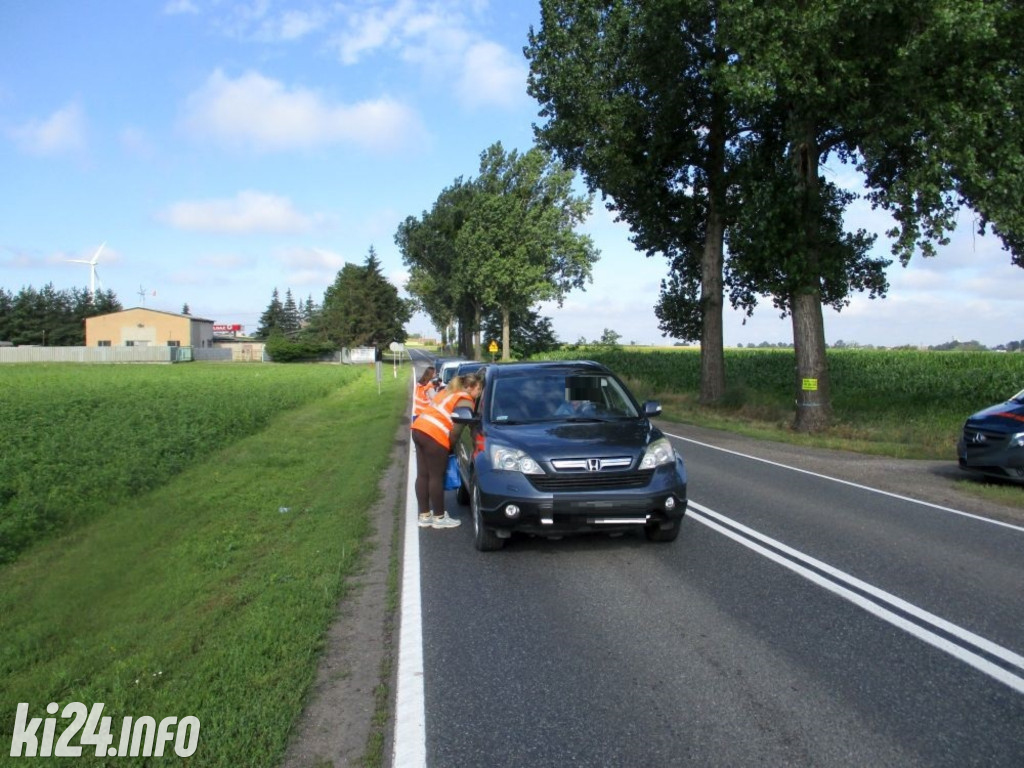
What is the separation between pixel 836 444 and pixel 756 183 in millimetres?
7116

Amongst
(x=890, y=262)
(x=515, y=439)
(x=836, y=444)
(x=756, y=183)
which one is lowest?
(x=836, y=444)

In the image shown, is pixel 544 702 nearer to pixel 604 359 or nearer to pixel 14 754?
pixel 14 754

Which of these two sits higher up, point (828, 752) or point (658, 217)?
point (658, 217)

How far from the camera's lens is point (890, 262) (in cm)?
2222

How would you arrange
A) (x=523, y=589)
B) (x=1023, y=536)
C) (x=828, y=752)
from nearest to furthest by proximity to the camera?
(x=828, y=752), (x=523, y=589), (x=1023, y=536)

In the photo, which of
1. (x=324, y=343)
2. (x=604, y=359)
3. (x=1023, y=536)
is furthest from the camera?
(x=324, y=343)

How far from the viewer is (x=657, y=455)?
6.98m

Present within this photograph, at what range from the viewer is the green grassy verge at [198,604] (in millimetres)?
4125

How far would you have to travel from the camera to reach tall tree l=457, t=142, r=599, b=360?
183 feet

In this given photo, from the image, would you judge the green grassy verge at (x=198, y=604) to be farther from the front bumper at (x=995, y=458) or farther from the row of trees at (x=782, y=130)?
the row of trees at (x=782, y=130)

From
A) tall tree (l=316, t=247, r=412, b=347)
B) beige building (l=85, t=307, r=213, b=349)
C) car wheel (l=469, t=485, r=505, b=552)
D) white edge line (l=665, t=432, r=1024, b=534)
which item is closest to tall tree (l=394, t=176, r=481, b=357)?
tall tree (l=316, t=247, r=412, b=347)

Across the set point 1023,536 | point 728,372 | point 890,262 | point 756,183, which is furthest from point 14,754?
point 728,372

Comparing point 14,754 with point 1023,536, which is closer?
point 14,754

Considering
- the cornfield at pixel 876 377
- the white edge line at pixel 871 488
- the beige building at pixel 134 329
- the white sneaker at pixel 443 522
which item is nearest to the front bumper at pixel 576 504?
the white sneaker at pixel 443 522
